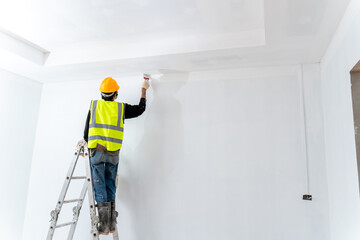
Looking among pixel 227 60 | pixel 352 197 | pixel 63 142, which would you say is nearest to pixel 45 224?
pixel 63 142

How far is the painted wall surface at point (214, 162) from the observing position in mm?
2715

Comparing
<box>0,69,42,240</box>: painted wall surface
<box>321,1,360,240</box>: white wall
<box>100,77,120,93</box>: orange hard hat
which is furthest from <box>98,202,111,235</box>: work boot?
<box>321,1,360,240</box>: white wall

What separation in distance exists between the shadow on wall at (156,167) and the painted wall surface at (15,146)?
1300 mm

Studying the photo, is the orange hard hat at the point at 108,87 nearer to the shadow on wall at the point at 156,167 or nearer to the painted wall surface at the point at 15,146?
the shadow on wall at the point at 156,167

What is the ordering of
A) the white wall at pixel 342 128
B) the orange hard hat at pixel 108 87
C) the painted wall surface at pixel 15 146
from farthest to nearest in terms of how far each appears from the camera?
the painted wall surface at pixel 15 146
the orange hard hat at pixel 108 87
the white wall at pixel 342 128

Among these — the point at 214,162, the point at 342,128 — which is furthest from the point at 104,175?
the point at 342,128

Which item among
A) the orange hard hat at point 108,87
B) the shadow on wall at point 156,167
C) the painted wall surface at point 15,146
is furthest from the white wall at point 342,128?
the painted wall surface at point 15,146

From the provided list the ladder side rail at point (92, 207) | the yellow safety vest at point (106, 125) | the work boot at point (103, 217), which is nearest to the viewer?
the ladder side rail at point (92, 207)

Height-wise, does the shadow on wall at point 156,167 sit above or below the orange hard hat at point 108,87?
below

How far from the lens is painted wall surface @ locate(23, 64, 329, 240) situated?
8.91 ft

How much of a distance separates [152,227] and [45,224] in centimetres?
138

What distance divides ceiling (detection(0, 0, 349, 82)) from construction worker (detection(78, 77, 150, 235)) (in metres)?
0.48

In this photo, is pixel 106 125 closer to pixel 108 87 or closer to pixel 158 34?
pixel 108 87

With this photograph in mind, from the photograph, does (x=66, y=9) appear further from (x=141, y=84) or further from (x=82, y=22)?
(x=141, y=84)
